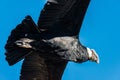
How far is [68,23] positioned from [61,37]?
0.45m

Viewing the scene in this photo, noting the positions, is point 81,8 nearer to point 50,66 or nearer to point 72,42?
point 72,42

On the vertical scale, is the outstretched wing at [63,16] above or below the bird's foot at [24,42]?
above

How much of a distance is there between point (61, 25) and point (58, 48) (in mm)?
788

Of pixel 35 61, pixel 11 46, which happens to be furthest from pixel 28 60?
pixel 11 46

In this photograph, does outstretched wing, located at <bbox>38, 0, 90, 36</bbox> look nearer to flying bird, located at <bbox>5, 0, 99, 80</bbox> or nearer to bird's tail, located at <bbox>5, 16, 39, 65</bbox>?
flying bird, located at <bbox>5, 0, 99, 80</bbox>

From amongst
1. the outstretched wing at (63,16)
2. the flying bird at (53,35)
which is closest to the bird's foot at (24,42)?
the flying bird at (53,35)

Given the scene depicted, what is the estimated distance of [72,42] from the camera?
2141 centimetres

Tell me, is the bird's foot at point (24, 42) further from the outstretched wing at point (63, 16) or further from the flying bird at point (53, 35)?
the outstretched wing at point (63, 16)

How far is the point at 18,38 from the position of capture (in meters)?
21.0

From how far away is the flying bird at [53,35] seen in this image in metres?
21.0

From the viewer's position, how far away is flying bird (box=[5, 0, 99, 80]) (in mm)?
20984

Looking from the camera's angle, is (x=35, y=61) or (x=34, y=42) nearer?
(x=34, y=42)

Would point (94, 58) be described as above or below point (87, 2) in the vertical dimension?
below

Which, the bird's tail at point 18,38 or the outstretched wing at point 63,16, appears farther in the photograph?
the outstretched wing at point 63,16
